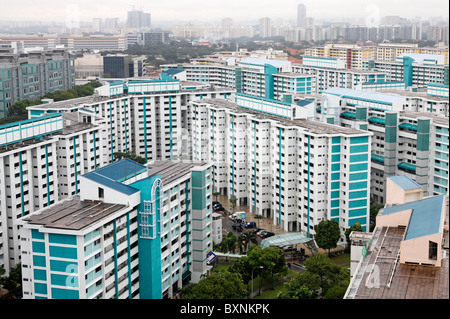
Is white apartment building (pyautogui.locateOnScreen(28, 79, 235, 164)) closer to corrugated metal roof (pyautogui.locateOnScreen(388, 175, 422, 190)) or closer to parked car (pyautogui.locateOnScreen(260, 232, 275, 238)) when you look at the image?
parked car (pyautogui.locateOnScreen(260, 232, 275, 238))

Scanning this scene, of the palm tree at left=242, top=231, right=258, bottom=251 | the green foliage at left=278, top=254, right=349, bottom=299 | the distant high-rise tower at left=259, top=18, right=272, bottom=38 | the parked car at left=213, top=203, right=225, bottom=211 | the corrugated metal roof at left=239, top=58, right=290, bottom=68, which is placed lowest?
the parked car at left=213, top=203, right=225, bottom=211

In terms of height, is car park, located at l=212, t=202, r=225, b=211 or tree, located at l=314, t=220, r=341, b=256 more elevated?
tree, located at l=314, t=220, r=341, b=256

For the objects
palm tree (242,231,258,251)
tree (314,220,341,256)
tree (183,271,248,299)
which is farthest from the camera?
palm tree (242,231,258,251)

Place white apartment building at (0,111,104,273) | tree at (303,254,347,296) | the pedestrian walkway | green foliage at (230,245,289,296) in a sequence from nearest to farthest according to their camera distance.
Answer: tree at (303,254,347,296), green foliage at (230,245,289,296), white apartment building at (0,111,104,273), the pedestrian walkway

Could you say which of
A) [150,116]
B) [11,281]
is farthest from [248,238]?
[150,116]

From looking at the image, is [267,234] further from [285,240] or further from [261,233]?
[285,240]

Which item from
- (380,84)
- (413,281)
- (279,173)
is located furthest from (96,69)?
(413,281)

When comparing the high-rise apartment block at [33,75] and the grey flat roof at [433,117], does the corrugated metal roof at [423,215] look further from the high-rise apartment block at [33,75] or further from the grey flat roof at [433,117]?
the high-rise apartment block at [33,75]

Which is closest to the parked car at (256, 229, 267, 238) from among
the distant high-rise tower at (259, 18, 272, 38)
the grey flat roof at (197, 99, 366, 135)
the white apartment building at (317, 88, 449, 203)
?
the grey flat roof at (197, 99, 366, 135)
